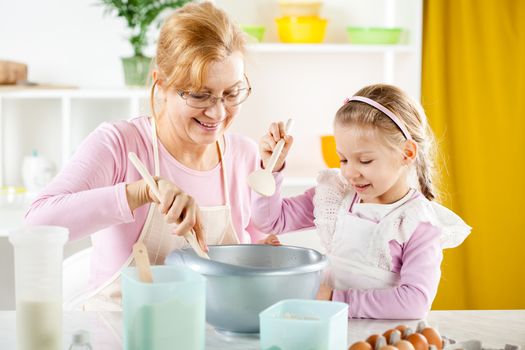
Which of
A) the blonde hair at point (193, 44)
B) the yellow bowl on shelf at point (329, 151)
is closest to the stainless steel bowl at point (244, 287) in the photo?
the blonde hair at point (193, 44)

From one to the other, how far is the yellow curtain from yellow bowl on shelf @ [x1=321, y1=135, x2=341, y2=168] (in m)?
0.45

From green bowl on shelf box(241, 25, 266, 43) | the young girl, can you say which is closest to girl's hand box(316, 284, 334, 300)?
the young girl

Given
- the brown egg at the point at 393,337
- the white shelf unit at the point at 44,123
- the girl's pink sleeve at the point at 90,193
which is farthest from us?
the white shelf unit at the point at 44,123

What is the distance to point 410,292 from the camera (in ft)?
4.92

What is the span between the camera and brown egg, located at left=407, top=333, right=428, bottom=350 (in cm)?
121

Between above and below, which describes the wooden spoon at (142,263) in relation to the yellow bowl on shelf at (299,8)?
below

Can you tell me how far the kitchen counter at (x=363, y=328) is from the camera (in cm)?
131

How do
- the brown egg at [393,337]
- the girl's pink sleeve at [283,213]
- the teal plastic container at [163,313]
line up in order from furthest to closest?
the girl's pink sleeve at [283,213]
the brown egg at [393,337]
the teal plastic container at [163,313]

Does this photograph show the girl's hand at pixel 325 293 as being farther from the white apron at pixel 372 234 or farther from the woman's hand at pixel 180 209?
the woman's hand at pixel 180 209

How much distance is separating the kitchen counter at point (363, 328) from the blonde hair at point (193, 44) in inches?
22.2

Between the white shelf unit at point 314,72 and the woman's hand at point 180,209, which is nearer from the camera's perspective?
the woman's hand at point 180,209

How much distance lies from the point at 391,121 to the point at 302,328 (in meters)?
0.68

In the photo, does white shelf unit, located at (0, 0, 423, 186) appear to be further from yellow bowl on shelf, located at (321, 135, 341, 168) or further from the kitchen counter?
the kitchen counter

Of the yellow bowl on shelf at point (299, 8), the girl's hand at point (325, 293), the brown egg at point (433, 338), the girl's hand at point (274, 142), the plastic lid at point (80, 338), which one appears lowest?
the girl's hand at point (325, 293)
